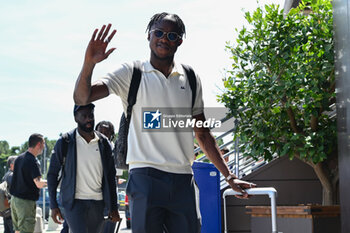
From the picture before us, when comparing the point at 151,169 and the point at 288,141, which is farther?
the point at 288,141

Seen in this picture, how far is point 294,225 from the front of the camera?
251 inches

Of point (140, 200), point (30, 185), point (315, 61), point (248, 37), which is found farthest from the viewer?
point (30, 185)

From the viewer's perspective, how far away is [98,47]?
2.75 meters

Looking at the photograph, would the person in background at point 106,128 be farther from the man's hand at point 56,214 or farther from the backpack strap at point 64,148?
the man's hand at point 56,214

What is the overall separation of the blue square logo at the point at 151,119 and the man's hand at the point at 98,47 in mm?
429

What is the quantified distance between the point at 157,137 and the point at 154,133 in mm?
28

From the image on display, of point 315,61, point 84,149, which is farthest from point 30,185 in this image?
point 315,61

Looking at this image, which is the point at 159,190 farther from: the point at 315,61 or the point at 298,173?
the point at 298,173

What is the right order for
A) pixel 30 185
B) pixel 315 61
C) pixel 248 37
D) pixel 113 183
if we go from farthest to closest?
pixel 30 185 → pixel 248 37 → pixel 315 61 → pixel 113 183

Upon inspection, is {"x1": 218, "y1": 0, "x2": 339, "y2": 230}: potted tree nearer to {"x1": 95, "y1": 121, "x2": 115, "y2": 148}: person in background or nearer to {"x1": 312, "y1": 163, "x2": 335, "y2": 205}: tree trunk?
{"x1": 312, "y1": 163, "x2": 335, "y2": 205}: tree trunk

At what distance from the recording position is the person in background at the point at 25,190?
8094mm

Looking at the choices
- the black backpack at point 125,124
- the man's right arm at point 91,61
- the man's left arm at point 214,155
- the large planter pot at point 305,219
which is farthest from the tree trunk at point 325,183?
the man's right arm at point 91,61

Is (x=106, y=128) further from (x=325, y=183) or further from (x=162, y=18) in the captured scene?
(x=162, y=18)

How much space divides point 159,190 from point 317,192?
18.6ft
